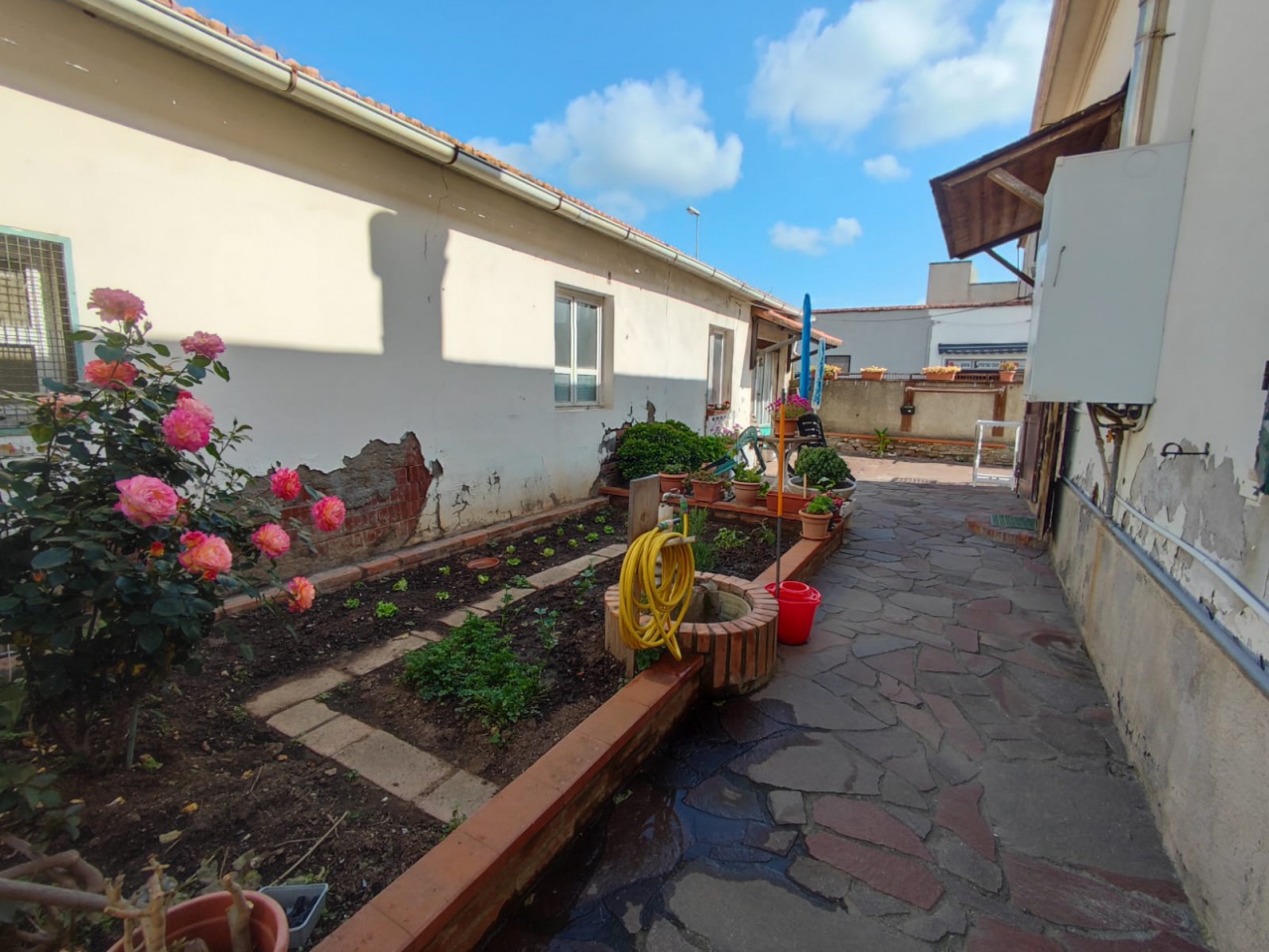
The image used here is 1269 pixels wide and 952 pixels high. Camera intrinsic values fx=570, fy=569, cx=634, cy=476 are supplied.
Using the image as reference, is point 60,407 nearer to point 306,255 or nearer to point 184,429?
point 184,429

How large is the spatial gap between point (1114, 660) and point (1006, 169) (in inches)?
170

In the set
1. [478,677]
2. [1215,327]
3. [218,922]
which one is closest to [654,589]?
[478,677]

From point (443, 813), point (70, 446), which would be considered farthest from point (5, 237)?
point (443, 813)

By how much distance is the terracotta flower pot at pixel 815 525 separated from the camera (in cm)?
543

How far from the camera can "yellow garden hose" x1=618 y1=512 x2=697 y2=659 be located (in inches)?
109

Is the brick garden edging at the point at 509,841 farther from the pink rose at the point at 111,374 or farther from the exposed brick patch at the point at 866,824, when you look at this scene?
the pink rose at the point at 111,374

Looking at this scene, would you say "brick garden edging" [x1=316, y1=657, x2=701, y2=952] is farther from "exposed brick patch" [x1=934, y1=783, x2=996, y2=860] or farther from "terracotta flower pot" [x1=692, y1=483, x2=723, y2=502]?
"terracotta flower pot" [x1=692, y1=483, x2=723, y2=502]

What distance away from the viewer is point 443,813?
2156 millimetres

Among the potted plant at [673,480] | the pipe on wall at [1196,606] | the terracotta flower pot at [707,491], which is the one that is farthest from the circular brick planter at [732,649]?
the potted plant at [673,480]

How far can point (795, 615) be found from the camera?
3766mm

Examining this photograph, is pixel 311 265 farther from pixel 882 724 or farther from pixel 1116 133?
pixel 1116 133

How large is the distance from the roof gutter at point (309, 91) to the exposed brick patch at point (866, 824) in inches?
197

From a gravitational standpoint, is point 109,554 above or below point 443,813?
above

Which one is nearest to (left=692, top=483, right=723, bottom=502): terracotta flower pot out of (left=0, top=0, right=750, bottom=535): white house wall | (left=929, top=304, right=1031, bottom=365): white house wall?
(left=0, top=0, right=750, bottom=535): white house wall
